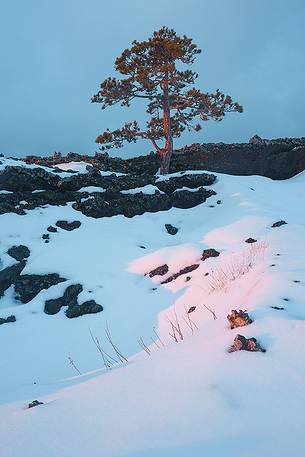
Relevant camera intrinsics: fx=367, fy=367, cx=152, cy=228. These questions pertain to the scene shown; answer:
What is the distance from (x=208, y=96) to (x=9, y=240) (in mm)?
13800

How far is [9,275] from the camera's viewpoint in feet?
31.1

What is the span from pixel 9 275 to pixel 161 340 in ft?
16.7

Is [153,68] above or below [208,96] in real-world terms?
above

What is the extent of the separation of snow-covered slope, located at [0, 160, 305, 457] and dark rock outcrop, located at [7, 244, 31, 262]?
19cm

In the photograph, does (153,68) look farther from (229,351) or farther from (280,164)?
(229,351)

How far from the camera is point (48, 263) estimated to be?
9.95 metres

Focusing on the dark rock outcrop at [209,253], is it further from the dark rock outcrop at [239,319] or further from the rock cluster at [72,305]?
the dark rock outcrop at [239,319]

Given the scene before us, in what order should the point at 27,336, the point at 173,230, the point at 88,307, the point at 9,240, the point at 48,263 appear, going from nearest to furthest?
1. the point at 27,336
2. the point at 88,307
3. the point at 48,263
4. the point at 9,240
5. the point at 173,230

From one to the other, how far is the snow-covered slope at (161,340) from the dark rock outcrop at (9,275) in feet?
0.70

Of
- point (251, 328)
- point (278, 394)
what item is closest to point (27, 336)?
point (251, 328)

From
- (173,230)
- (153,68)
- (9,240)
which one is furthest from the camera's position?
(153,68)

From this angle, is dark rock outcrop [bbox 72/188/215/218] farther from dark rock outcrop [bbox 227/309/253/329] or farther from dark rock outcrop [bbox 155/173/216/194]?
dark rock outcrop [bbox 227/309/253/329]

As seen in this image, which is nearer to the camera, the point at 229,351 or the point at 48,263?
the point at 229,351

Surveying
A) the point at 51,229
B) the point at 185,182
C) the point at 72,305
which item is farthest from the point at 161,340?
the point at 185,182
